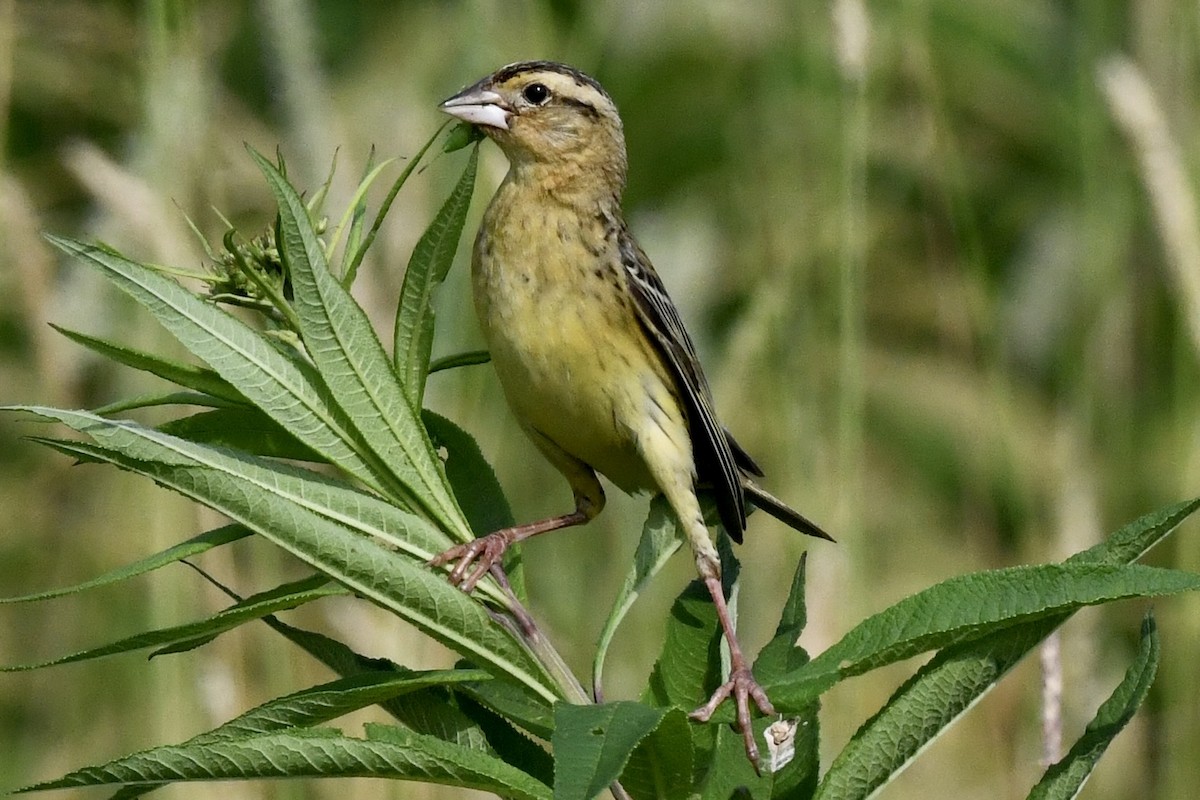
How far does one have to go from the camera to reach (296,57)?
3609 millimetres

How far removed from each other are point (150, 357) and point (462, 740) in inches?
21.4

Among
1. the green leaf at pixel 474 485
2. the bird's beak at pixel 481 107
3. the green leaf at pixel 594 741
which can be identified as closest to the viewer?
the green leaf at pixel 594 741

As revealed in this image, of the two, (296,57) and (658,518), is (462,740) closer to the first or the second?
(658,518)

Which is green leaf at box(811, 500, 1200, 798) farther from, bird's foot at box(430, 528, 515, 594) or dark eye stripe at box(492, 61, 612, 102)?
dark eye stripe at box(492, 61, 612, 102)

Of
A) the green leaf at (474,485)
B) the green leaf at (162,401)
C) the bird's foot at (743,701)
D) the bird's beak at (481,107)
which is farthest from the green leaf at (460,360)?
the bird's beak at (481,107)

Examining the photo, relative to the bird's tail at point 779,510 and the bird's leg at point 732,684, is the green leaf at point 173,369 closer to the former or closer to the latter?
the bird's leg at point 732,684

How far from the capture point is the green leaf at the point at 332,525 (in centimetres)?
166

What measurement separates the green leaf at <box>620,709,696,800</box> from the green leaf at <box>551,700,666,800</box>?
81mm

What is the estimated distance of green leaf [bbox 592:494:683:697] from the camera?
1894 millimetres

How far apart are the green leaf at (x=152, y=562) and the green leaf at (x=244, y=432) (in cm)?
16

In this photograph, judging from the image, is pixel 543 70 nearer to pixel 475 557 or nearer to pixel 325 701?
pixel 475 557

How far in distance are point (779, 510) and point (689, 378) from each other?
305mm

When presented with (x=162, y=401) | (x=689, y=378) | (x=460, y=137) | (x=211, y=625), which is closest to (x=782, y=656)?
(x=211, y=625)

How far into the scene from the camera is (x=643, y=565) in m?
2.10
